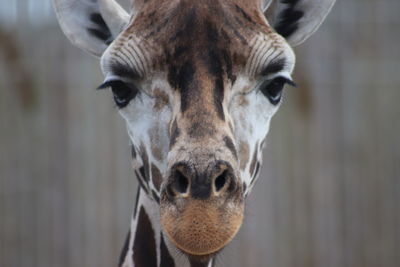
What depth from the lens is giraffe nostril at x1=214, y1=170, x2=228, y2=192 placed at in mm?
3359

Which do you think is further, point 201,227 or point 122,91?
point 122,91

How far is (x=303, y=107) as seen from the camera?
11.7 meters

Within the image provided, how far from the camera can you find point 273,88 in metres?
4.05

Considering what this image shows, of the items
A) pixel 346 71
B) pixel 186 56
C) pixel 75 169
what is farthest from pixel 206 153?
pixel 346 71

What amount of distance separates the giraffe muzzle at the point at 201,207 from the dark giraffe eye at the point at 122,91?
28.4 inches

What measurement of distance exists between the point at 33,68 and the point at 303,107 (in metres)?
3.84

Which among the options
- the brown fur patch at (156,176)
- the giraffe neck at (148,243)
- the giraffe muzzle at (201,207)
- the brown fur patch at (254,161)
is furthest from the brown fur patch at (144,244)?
the giraffe muzzle at (201,207)

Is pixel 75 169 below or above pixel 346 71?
below

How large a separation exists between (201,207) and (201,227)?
80 mm

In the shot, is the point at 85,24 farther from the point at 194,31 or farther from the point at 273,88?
the point at 273,88

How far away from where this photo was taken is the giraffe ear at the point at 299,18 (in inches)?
177

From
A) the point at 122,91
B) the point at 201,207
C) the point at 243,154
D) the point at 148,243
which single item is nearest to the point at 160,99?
the point at 122,91

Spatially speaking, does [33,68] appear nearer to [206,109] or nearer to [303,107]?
[303,107]

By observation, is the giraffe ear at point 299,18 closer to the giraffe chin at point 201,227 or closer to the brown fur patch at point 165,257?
the brown fur patch at point 165,257
